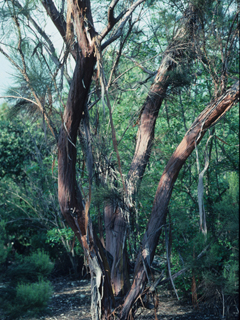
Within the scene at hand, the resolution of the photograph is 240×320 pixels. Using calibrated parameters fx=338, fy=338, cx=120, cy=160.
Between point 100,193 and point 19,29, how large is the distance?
69.6 inches

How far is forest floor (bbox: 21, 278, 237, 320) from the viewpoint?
4.13 meters

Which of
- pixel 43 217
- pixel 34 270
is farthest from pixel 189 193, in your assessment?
pixel 43 217

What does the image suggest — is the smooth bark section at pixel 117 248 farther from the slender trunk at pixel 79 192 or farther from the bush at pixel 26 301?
the bush at pixel 26 301

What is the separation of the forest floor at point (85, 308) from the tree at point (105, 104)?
665 mm

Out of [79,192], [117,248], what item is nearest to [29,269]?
[117,248]

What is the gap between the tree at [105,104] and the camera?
2.78 meters

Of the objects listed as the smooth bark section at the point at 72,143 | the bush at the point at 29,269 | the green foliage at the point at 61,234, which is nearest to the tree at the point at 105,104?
the smooth bark section at the point at 72,143

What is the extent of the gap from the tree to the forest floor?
665 mm

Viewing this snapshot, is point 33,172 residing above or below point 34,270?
above

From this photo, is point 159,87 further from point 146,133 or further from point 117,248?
point 117,248

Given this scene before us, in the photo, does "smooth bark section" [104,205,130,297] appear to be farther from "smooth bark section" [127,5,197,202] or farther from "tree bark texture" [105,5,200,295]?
"smooth bark section" [127,5,197,202]

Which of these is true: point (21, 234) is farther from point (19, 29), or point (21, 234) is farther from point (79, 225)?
point (19, 29)

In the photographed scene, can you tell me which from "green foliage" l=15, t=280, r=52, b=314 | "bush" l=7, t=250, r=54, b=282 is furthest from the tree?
"bush" l=7, t=250, r=54, b=282

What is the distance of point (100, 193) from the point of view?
3389mm
